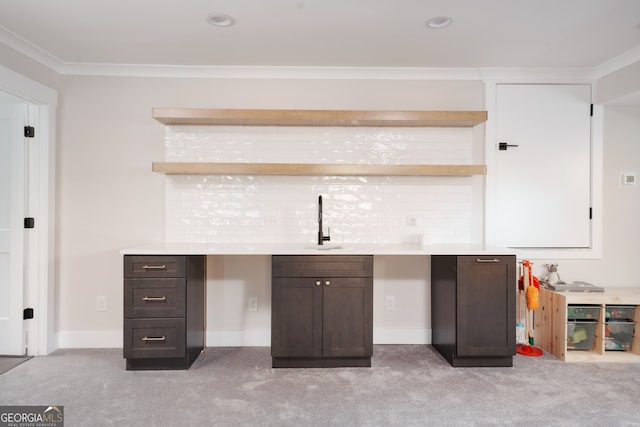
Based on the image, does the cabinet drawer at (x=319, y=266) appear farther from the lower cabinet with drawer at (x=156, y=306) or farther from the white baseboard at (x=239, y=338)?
the white baseboard at (x=239, y=338)

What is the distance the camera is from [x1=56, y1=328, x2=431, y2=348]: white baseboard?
11.5ft

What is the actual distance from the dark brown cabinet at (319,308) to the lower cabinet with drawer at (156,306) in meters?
0.67

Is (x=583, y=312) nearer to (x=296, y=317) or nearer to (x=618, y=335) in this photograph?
(x=618, y=335)

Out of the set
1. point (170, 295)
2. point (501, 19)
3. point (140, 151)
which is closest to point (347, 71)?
point (501, 19)

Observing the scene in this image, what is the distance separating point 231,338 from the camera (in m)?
3.54

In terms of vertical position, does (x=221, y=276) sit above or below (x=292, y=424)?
above

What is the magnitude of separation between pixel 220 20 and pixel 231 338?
2.57 metres

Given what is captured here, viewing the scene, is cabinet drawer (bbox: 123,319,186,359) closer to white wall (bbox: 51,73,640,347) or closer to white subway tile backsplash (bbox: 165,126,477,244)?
white wall (bbox: 51,73,640,347)

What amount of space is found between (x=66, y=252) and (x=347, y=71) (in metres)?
2.96

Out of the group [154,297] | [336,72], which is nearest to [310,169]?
[336,72]

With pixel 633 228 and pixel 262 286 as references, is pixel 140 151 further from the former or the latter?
pixel 633 228

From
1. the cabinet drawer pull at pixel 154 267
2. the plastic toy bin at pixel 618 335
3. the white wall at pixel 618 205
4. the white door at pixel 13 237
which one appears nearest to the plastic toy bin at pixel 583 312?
the plastic toy bin at pixel 618 335

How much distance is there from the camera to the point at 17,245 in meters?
3.25

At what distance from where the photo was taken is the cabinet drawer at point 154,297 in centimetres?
290
